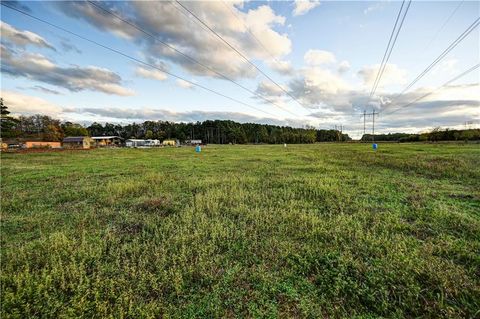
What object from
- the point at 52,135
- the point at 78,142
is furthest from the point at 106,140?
the point at 78,142

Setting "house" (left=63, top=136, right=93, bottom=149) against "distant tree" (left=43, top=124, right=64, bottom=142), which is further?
"distant tree" (left=43, top=124, right=64, bottom=142)

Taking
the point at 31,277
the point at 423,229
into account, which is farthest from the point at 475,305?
the point at 31,277

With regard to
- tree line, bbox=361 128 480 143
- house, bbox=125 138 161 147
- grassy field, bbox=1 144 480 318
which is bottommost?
grassy field, bbox=1 144 480 318

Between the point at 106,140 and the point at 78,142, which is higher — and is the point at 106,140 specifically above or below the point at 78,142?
above

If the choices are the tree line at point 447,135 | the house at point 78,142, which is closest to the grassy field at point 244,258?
the house at point 78,142

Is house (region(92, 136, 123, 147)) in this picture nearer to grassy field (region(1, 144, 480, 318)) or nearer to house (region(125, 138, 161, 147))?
house (region(125, 138, 161, 147))

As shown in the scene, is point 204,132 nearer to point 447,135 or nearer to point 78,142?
point 78,142

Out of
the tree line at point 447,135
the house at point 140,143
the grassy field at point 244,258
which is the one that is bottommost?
the grassy field at point 244,258

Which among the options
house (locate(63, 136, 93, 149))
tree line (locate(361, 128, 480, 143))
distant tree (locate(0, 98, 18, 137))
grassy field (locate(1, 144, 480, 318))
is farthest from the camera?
tree line (locate(361, 128, 480, 143))

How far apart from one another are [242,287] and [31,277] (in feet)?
14.2

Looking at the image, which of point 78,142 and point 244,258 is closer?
point 244,258

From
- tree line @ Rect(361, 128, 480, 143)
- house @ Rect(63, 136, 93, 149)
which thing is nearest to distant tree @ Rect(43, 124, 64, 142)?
house @ Rect(63, 136, 93, 149)

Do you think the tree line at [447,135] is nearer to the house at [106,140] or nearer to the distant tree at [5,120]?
the house at [106,140]

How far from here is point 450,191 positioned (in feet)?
35.6
